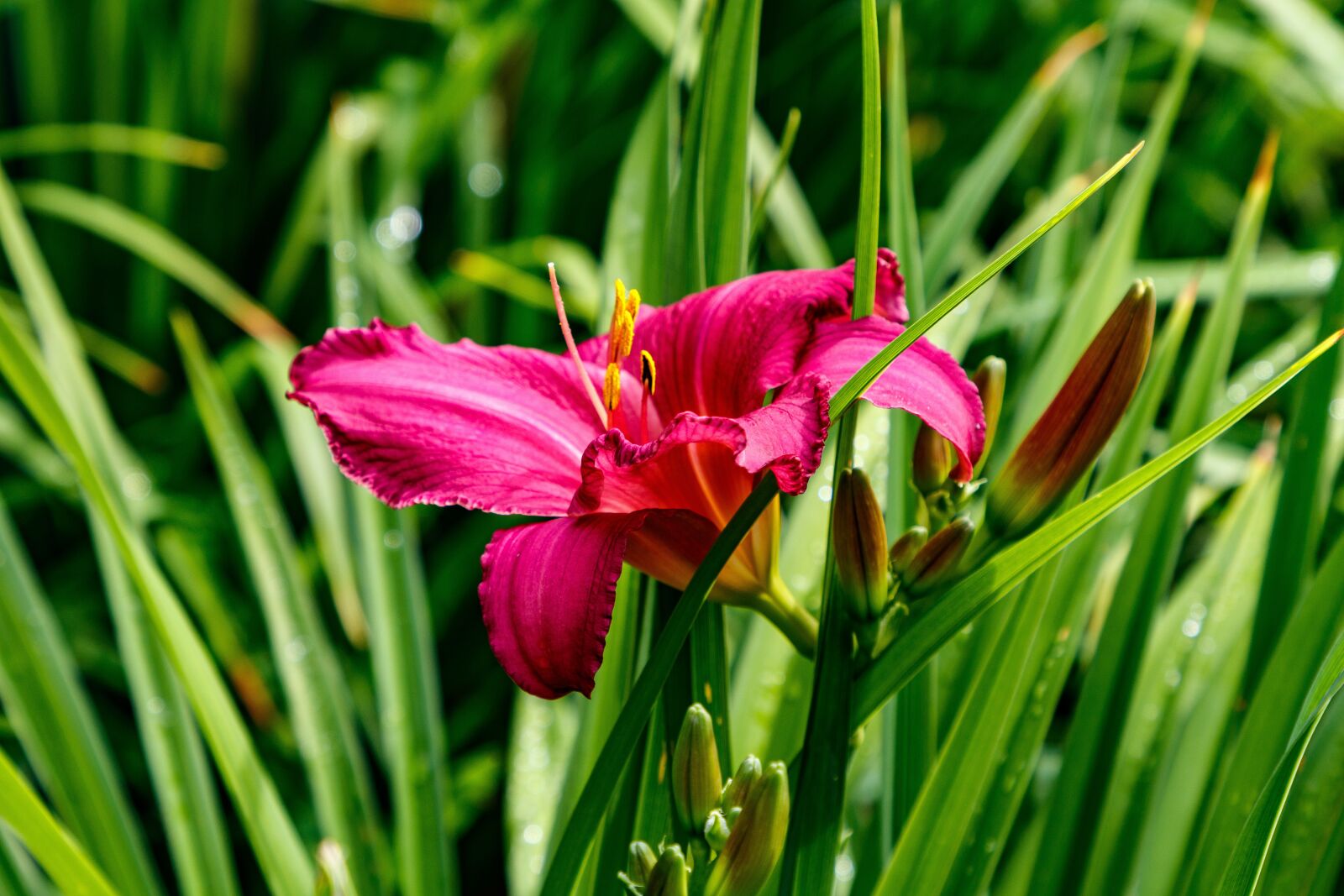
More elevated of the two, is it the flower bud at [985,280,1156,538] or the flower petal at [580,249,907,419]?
the flower petal at [580,249,907,419]

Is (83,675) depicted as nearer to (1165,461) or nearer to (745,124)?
(745,124)

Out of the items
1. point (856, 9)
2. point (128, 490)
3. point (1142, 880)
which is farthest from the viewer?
point (856, 9)

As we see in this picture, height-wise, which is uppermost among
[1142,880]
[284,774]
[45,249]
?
[45,249]

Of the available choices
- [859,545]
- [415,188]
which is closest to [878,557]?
[859,545]

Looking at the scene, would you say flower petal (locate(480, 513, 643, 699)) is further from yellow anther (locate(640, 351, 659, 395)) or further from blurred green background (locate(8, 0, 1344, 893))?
blurred green background (locate(8, 0, 1344, 893))

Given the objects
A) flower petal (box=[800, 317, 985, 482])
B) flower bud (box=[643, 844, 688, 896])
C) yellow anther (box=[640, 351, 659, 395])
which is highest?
yellow anther (box=[640, 351, 659, 395])

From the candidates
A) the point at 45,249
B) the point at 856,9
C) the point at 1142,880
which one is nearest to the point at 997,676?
the point at 1142,880

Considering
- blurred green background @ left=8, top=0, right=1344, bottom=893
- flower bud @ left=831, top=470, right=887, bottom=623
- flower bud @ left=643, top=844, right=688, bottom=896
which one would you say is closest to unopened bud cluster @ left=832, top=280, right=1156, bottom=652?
flower bud @ left=831, top=470, right=887, bottom=623

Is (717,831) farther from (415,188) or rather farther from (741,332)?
(415,188)
